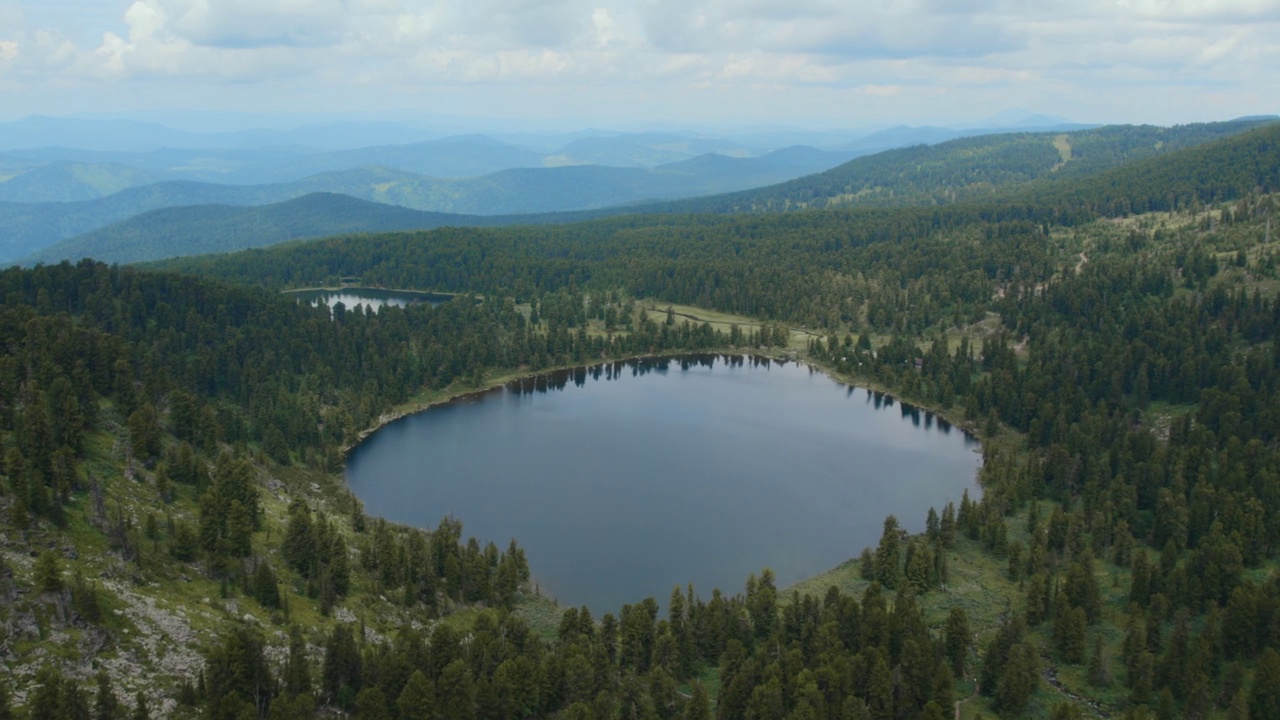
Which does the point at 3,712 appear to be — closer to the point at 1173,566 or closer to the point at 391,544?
the point at 391,544

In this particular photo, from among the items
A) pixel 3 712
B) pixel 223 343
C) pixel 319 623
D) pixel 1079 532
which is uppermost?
pixel 223 343

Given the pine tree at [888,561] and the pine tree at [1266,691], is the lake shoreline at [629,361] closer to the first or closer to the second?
the pine tree at [888,561]

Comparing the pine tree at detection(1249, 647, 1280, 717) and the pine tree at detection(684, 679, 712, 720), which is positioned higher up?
the pine tree at detection(684, 679, 712, 720)

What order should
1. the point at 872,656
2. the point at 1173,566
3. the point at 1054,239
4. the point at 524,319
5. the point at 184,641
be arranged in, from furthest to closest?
the point at 1054,239 < the point at 524,319 < the point at 1173,566 < the point at 872,656 < the point at 184,641

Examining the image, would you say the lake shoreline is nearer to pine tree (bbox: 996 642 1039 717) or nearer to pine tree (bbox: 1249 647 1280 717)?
pine tree (bbox: 996 642 1039 717)

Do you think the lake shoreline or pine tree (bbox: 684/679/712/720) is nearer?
pine tree (bbox: 684/679/712/720)

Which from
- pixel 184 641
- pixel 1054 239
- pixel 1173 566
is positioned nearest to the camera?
pixel 184 641

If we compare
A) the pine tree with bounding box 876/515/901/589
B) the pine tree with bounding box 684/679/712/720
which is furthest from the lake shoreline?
the pine tree with bounding box 684/679/712/720

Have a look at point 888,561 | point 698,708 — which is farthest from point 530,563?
point 888,561

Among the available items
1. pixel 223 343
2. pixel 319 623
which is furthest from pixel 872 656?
pixel 223 343
